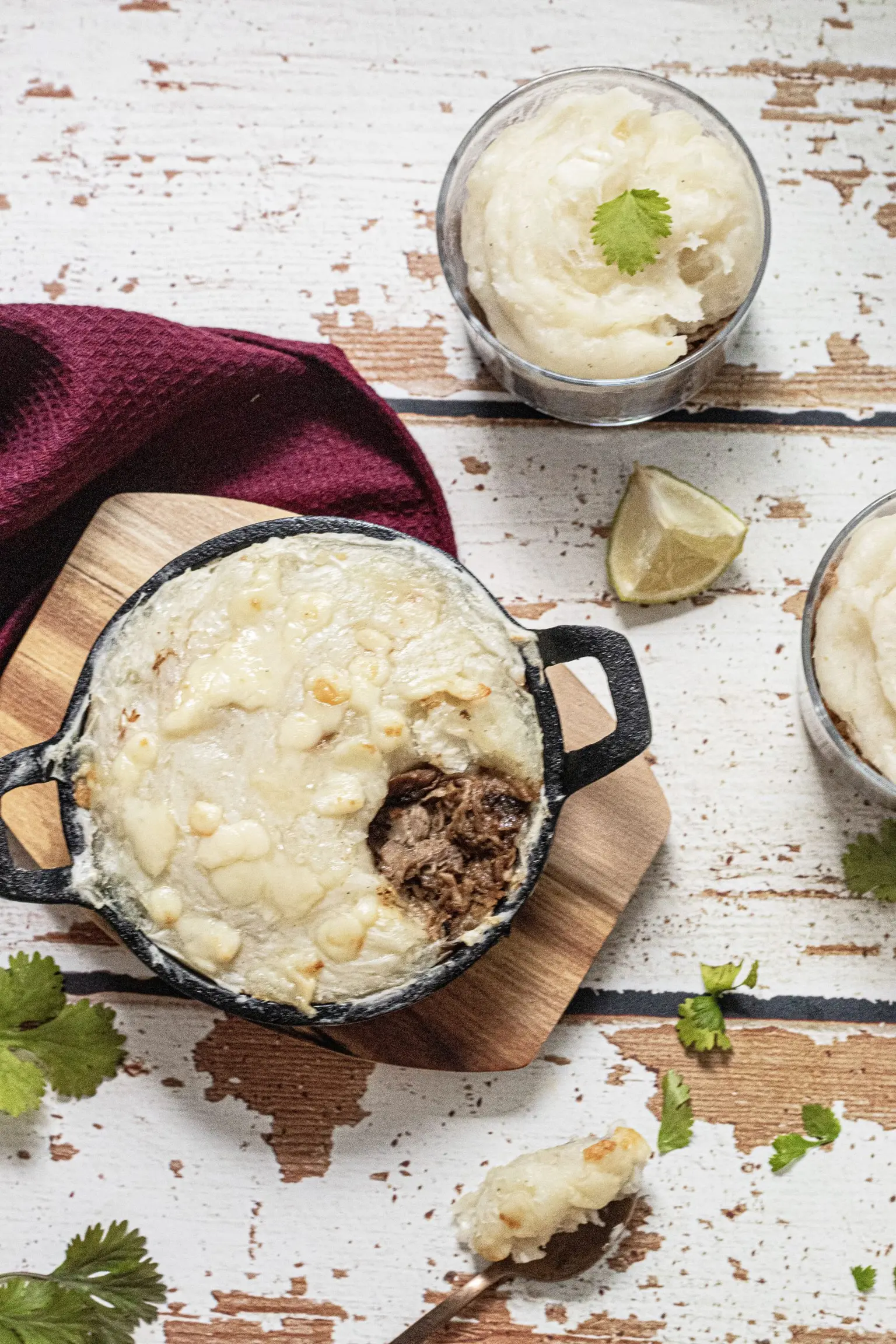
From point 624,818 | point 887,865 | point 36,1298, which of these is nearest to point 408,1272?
point 36,1298

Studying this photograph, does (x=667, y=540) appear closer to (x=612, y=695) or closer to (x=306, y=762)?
(x=612, y=695)

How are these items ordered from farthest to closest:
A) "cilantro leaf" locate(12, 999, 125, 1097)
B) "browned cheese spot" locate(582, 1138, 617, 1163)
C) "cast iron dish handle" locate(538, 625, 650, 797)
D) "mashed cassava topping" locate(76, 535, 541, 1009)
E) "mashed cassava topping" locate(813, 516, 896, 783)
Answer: "cilantro leaf" locate(12, 999, 125, 1097) → "browned cheese spot" locate(582, 1138, 617, 1163) → "mashed cassava topping" locate(813, 516, 896, 783) → "cast iron dish handle" locate(538, 625, 650, 797) → "mashed cassava topping" locate(76, 535, 541, 1009)

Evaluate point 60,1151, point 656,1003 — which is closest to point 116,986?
point 60,1151

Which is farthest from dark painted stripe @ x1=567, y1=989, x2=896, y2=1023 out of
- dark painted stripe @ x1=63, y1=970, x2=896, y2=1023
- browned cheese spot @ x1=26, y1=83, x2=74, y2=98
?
browned cheese spot @ x1=26, y1=83, x2=74, y2=98

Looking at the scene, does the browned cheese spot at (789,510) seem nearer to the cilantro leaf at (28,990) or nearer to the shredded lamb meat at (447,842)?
the shredded lamb meat at (447,842)

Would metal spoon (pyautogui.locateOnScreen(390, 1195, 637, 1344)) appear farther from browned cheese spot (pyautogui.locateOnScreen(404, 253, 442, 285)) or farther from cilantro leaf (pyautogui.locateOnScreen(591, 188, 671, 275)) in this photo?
browned cheese spot (pyautogui.locateOnScreen(404, 253, 442, 285))

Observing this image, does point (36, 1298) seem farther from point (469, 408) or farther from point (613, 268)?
point (613, 268)
